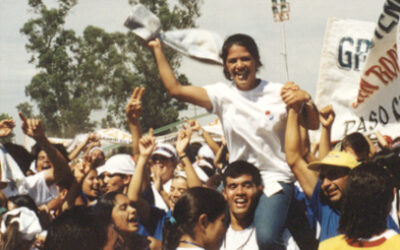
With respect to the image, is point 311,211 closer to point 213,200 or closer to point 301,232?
A: point 301,232

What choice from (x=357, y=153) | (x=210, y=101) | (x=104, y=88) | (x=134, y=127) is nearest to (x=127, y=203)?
(x=134, y=127)

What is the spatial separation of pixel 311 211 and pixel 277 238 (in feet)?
1.08

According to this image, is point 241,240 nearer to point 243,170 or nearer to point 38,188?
point 243,170

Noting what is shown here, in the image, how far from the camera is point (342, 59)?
771 cm

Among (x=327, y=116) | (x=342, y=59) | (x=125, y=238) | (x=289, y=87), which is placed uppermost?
(x=342, y=59)

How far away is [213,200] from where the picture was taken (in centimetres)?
411

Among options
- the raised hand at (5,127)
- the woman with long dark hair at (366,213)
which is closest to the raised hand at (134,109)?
the raised hand at (5,127)

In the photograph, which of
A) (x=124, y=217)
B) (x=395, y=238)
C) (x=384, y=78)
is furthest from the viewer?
(x=384, y=78)

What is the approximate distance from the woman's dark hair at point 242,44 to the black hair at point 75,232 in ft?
5.53

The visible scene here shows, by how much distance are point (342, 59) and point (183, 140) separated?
2.69 m

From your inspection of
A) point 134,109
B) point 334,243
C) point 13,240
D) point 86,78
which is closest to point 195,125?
point 134,109

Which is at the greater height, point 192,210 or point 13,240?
point 192,210

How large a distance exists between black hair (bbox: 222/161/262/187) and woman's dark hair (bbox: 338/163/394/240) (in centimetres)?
105

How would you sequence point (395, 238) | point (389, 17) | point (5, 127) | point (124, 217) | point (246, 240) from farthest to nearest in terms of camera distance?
point (389, 17)
point (5, 127)
point (124, 217)
point (246, 240)
point (395, 238)
